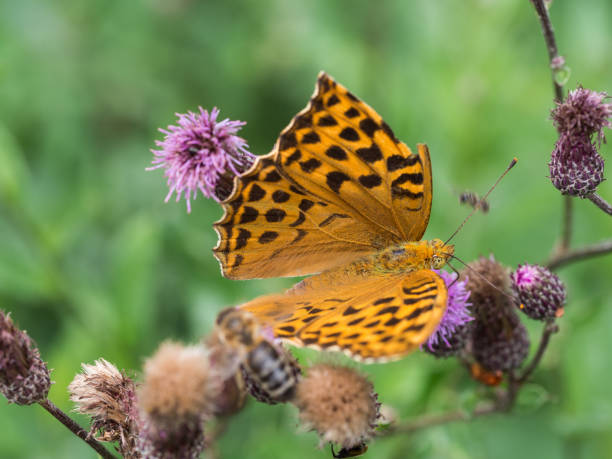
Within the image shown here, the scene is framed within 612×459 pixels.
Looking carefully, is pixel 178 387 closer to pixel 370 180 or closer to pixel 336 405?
pixel 336 405

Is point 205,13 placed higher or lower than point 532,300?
higher

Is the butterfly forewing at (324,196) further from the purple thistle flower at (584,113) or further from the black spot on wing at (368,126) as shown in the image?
the purple thistle flower at (584,113)

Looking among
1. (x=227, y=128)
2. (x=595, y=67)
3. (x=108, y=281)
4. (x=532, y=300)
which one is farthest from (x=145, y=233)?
(x=595, y=67)

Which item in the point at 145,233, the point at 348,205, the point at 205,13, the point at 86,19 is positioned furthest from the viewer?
the point at 205,13

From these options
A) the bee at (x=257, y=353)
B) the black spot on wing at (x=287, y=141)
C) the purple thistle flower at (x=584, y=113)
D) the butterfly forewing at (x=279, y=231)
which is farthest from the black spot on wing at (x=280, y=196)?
the purple thistle flower at (x=584, y=113)

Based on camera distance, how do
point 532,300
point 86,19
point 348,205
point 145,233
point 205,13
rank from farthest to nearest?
1. point 205,13
2. point 86,19
3. point 145,233
4. point 348,205
5. point 532,300

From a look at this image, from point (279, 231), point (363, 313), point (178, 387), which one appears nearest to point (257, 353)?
point (178, 387)

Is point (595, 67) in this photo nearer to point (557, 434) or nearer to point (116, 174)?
point (557, 434)
